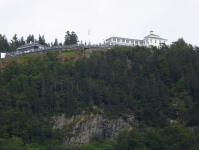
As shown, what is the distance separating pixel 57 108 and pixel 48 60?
16.5m

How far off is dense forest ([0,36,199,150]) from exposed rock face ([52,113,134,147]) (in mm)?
1434

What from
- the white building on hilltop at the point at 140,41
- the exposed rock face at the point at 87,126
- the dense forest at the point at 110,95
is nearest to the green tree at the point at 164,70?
the dense forest at the point at 110,95

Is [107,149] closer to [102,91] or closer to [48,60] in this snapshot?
[102,91]

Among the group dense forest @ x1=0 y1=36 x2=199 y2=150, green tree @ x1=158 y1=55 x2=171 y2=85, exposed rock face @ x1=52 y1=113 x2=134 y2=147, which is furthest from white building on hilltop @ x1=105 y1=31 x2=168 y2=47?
exposed rock face @ x1=52 y1=113 x2=134 y2=147

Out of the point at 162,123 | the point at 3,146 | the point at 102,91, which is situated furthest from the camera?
the point at 102,91

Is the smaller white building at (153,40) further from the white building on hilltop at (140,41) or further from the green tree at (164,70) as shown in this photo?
the green tree at (164,70)

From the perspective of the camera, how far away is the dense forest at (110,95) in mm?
42812

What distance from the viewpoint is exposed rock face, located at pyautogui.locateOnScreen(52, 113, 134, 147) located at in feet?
153

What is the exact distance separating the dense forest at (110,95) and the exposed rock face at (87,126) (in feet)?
4.70

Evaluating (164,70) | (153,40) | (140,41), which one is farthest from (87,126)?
(153,40)

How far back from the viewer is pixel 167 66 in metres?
58.5

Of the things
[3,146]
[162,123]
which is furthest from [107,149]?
[3,146]

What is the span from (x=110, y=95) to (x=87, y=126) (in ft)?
26.5

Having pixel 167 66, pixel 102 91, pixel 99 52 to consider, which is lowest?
pixel 102 91
